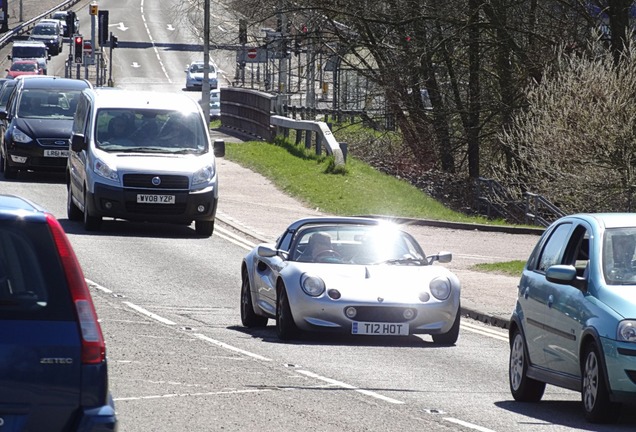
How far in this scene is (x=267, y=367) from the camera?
12.4 m

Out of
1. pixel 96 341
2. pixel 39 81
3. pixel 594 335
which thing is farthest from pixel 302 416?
pixel 39 81

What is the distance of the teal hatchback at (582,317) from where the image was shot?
9.72m

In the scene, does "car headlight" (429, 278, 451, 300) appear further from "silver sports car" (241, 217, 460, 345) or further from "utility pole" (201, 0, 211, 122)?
"utility pole" (201, 0, 211, 122)

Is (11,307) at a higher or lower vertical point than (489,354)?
higher

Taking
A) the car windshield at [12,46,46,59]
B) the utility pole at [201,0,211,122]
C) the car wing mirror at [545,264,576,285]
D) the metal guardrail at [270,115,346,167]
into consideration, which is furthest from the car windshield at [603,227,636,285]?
the car windshield at [12,46,46,59]

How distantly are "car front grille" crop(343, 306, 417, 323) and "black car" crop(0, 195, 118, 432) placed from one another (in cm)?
812

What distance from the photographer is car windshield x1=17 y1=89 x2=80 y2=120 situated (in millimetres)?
31609

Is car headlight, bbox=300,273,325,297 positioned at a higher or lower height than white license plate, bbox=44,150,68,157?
higher

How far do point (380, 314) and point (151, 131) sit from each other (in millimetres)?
11027

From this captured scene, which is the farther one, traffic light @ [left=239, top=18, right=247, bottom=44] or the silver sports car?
traffic light @ [left=239, top=18, right=247, bottom=44]

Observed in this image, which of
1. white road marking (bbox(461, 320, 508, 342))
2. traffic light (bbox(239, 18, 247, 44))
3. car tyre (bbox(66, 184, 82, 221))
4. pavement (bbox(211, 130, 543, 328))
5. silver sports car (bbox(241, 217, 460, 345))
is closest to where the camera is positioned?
silver sports car (bbox(241, 217, 460, 345))

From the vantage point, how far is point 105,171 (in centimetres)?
2361

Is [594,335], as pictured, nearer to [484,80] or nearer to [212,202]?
[212,202]

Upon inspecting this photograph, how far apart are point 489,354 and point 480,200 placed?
63.6 ft
